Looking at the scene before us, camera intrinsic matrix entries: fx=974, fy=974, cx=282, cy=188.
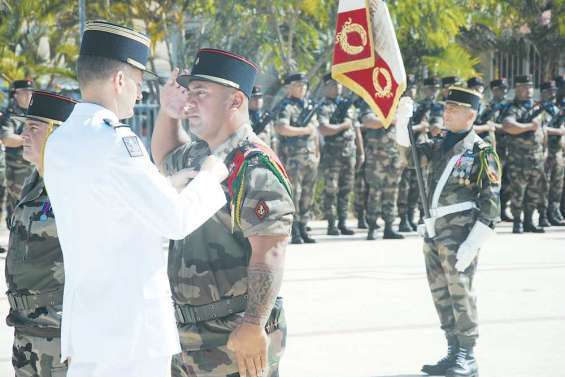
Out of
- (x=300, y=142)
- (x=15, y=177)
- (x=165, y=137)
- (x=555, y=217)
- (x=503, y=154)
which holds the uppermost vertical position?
(x=165, y=137)

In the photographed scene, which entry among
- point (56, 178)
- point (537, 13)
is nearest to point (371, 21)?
point (56, 178)

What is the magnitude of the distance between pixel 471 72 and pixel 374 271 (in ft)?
31.9

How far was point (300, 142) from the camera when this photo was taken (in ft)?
41.4

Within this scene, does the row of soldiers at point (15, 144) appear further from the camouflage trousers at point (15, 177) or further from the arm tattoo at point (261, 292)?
the arm tattoo at point (261, 292)

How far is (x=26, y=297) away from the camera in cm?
425

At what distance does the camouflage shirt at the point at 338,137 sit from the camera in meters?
13.0

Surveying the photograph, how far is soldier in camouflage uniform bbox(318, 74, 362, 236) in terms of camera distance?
13.0 meters

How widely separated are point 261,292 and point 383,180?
9938mm

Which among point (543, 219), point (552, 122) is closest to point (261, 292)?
point (543, 219)

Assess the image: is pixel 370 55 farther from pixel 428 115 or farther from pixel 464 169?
pixel 428 115

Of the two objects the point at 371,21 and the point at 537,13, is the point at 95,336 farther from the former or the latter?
the point at 537,13

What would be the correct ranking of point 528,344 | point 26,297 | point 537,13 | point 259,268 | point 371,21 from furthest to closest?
Answer: point 537,13 → point 528,344 → point 371,21 → point 26,297 → point 259,268

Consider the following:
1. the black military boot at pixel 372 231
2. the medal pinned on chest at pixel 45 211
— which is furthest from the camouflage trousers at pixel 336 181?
the medal pinned on chest at pixel 45 211

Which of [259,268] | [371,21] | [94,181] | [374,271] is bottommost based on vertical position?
[374,271]
